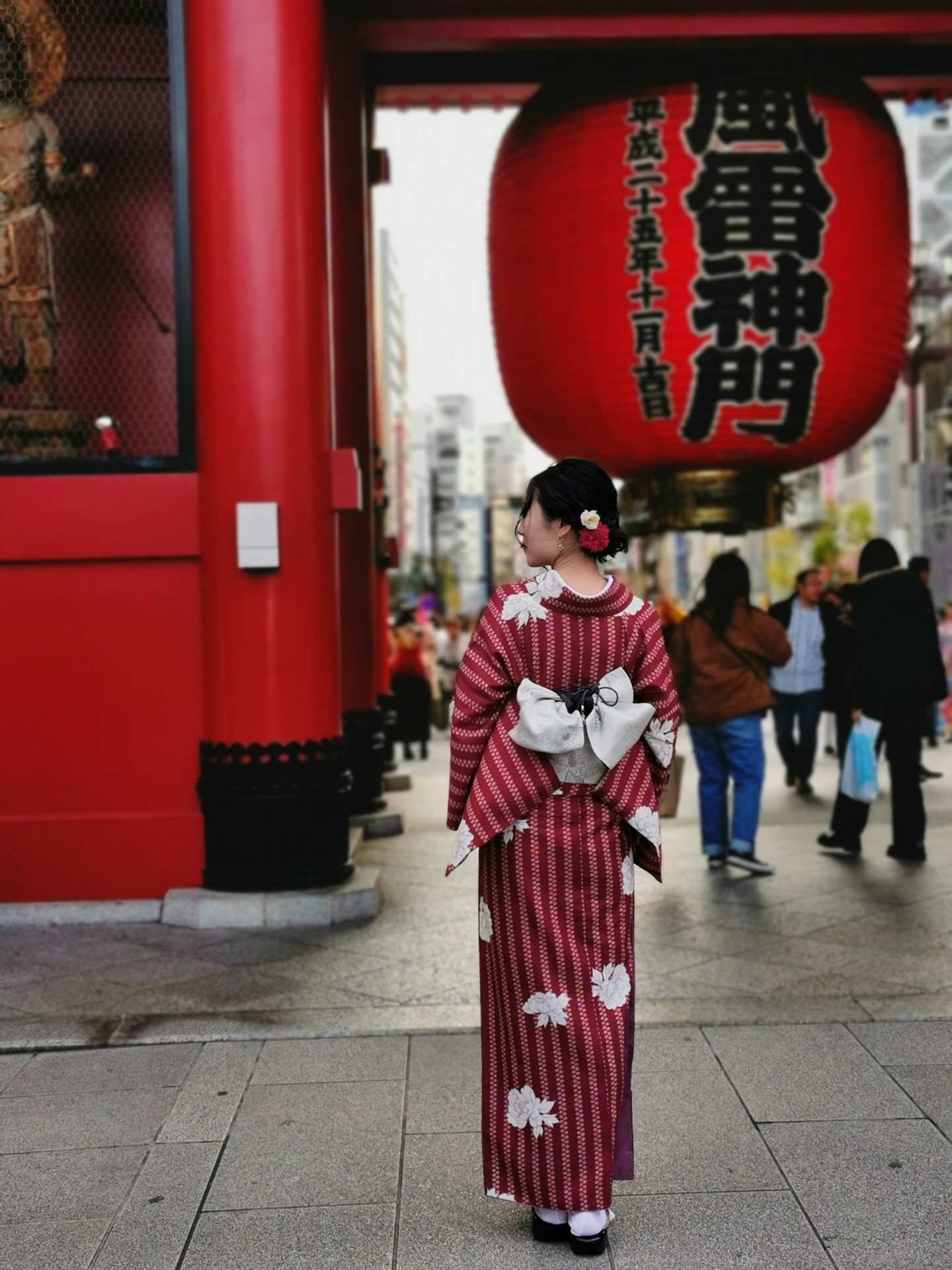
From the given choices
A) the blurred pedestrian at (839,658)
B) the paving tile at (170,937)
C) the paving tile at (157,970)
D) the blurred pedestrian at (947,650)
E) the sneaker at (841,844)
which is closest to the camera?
the paving tile at (157,970)

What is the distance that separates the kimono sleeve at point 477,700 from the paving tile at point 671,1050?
1519 millimetres

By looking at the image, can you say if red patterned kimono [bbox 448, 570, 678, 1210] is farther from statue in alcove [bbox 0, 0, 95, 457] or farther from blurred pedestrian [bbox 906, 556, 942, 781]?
blurred pedestrian [bbox 906, 556, 942, 781]

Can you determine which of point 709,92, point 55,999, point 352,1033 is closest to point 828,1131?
point 352,1033

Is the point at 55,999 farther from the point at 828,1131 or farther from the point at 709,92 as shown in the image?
the point at 709,92

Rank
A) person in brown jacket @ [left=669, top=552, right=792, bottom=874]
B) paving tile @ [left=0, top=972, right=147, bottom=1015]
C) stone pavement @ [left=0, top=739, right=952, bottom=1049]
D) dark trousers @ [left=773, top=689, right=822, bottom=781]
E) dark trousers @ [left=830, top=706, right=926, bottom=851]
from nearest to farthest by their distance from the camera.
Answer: stone pavement @ [left=0, top=739, right=952, bottom=1049] < paving tile @ [left=0, top=972, right=147, bottom=1015] < person in brown jacket @ [left=669, top=552, right=792, bottom=874] < dark trousers @ [left=830, top=706, right=926, bottom=851] < dark trousers @ [left=773, top=689, right=822, bottom=781]

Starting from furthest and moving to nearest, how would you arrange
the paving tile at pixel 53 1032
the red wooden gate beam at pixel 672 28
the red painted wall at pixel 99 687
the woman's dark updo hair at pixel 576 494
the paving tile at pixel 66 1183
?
the red wooden gate beam at pixel 672 28 → the red painted wall at pixel 99 687 → the paving tile at pixel 53 1032 → the paving tile at pixel 66 1183 → the woman's dark updo hair at pixel 576 494

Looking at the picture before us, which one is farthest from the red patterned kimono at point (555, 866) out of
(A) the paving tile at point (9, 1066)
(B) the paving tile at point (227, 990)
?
(B) the paving tile at point (227, 990)

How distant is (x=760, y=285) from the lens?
7574mm

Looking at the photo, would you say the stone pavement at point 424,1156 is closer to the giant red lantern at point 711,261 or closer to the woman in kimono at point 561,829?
the woman in kimono at point 561,829

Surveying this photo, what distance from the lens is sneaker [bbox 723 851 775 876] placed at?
25.0 feet

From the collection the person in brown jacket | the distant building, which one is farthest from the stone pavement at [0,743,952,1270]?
the distant building

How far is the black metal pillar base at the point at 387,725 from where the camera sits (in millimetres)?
10570

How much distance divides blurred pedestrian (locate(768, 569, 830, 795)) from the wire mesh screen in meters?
5.44

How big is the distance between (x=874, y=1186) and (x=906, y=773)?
181 inches
